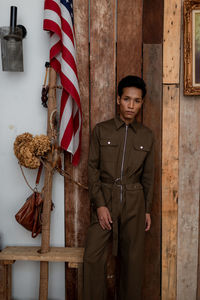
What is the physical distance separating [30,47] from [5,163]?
907mm

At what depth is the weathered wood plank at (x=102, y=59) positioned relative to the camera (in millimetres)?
2088

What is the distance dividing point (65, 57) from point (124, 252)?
1.42 meters

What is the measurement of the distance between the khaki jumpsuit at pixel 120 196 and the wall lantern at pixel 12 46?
738 mm

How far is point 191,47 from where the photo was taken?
81.3 inches

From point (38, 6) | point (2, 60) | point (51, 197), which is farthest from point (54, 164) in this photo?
point (38, 6)

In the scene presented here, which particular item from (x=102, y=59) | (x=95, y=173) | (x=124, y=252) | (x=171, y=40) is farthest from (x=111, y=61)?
(x=124, y=252)

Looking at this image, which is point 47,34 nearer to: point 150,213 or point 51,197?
→ point 51,197

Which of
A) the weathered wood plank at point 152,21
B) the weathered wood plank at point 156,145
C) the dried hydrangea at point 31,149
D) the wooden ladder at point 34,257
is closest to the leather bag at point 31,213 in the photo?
the wooden ladder at point 34,257

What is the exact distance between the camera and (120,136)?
1963 mm

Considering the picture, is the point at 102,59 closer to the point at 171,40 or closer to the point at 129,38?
the point at 129,38

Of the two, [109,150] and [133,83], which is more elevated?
[133,83]

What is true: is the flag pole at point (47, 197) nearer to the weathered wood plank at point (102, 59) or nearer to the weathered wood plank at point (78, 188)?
the weathered wood plank at point (78, 188)

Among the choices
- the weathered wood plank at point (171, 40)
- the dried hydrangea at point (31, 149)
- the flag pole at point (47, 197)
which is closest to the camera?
the dried hydrangea at point (31, 149)

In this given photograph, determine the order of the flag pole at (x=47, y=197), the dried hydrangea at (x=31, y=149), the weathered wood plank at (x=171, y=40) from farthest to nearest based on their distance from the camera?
the weathered wood plank at (x=171, y=40) → the flag pole at (x=47, y=197) → the dried hydrangea at (x=31, y=149)
